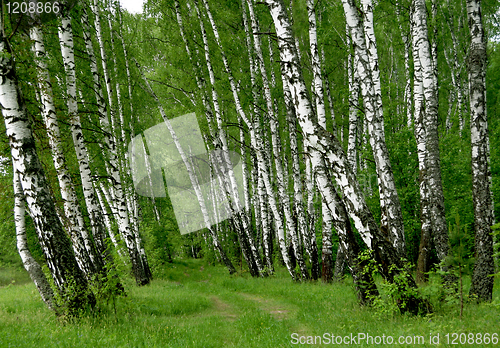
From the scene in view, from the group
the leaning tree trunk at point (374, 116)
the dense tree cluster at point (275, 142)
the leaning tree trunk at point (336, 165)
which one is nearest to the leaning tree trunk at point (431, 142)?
the dense tree cluster at point (275, 142)

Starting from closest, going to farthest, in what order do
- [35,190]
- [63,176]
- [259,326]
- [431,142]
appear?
[35,190], [259,326], [431,142], [63,176]

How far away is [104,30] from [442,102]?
25987mm

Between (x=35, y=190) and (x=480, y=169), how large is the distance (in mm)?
7830

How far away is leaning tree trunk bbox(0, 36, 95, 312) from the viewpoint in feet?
16.2

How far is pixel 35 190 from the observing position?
5012mm

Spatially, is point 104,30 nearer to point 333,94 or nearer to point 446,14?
point 333,94

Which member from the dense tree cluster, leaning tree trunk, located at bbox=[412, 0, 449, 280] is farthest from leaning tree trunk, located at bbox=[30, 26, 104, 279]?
leaning tree trunk, located at bbox=[412, 0, 449, 280]

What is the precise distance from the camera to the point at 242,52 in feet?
41.8

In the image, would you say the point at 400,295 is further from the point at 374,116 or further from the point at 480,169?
the point at 374,116

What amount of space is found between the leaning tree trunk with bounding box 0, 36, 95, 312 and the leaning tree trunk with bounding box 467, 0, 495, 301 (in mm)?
7079

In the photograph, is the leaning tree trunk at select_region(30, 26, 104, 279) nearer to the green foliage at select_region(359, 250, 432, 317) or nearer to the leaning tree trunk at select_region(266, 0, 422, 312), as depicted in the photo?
the leaning tree trunk at select_region(266, 0, 422, 312)

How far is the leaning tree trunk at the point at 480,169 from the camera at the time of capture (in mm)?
5297

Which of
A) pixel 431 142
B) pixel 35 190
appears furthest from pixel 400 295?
pixel 35 190

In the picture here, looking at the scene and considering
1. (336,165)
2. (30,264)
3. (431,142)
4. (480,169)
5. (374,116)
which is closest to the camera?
(336,165)
